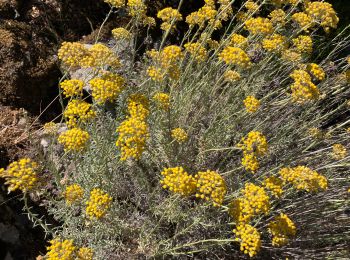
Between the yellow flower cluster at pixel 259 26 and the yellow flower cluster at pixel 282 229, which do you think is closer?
the yellow flower cluster at pixel 282 229

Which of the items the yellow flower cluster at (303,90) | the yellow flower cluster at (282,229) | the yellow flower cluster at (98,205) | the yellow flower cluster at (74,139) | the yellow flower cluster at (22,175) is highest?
the yellow flower cluster at (303,90)

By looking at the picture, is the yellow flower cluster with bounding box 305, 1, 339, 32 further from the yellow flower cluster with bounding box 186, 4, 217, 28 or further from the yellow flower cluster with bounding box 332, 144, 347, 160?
the yellow flower cluster with bounding box 332, 144, 347, 160

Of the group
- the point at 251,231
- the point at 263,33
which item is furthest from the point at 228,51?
the point at 251,231

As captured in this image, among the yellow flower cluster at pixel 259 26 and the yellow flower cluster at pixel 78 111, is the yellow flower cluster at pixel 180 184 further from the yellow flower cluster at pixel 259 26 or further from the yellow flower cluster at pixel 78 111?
the yellow flower cluster at pixel 259 26

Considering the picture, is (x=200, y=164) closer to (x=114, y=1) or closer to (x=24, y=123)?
(x=114, y=1)

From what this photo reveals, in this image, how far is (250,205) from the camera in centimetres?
226

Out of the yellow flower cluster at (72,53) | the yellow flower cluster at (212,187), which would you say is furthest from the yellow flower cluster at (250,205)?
the yellow flower cluster at (72,53)

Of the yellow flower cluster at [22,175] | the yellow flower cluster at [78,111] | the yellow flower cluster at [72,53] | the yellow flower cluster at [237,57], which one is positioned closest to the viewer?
the yellow flower cluster at [22,175]

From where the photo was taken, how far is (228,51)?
290 cm

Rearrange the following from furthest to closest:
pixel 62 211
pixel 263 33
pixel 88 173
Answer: pixel 263 33, pixel 88 173, pixel 62 211

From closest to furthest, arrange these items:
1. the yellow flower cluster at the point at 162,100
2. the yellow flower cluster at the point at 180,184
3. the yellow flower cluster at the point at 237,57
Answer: the yellow flower cluster at the point at 180,184
the yellow flower cluster at the point at 162,100
the yellow flower cluster at the point at 237,57

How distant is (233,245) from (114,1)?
7.70 feet

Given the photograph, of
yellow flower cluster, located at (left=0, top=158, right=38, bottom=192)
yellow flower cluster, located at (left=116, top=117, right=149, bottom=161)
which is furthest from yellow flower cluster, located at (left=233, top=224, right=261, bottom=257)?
yellow flower cluster, located at (left=0, top=158, right=38, bottom=192)

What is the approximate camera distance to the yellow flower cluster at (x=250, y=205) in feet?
7.25
